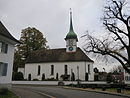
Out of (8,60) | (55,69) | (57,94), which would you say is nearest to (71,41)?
(55,69)

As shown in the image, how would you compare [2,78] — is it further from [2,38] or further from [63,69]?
[63,69]

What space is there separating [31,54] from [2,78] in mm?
39303

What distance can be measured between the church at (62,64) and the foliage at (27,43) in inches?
90.6

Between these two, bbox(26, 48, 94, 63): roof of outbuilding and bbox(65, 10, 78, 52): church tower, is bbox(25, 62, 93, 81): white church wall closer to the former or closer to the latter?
bbox(26, 48, 94, 63): roof of outbuilding

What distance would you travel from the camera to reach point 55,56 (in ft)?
193

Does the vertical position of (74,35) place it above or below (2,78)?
above

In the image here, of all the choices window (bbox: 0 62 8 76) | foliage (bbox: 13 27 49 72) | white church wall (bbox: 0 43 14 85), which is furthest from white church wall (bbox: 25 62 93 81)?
window (bbox: 0 62 8 76)

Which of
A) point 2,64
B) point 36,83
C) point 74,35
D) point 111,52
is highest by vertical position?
point 74,35

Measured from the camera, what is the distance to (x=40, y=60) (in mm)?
59938

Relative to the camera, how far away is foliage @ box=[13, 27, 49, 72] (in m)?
62.7

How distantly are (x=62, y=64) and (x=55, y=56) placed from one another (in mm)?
4038

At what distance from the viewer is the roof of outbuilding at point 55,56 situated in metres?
55.2

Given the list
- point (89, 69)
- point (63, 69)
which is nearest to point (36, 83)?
point (63, 69)

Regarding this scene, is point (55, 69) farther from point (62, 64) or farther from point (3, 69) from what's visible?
point (3, 69)
